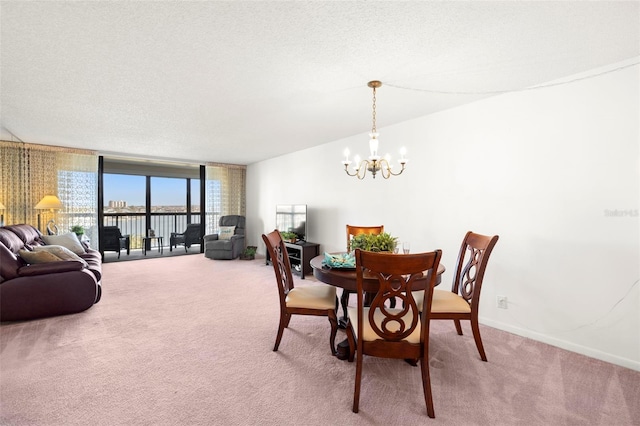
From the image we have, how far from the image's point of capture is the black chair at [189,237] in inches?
295

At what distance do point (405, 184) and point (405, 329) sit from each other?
236 centimetres

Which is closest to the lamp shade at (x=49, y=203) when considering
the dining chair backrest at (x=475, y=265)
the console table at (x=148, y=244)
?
the console table at (x=148, y=244)

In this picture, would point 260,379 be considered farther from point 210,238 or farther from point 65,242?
point 210,238

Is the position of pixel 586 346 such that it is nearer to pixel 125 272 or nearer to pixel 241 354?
pixel 241 354

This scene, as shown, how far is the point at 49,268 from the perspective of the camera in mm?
3117

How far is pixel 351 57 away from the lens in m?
2.21

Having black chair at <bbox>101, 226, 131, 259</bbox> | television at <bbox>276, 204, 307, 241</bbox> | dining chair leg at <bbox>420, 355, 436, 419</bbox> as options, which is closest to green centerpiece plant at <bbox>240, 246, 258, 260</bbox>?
television at <bbox>276, 204, 307, 241</bbox>

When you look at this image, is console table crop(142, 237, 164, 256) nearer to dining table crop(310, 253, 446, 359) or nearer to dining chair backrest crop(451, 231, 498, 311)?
dining table crop(310, 253, 446, 359)

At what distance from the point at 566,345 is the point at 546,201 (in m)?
1.25

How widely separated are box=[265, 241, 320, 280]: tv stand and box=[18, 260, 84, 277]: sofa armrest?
9.57ft

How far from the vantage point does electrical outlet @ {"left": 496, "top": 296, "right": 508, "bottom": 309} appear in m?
2.88

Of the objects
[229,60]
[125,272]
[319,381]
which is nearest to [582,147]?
[319,381]

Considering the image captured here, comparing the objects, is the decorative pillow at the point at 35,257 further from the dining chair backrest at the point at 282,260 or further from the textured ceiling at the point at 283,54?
the dining chair backrest at the point at 282,260

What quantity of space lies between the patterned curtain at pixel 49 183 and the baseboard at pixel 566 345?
720 centimetres
